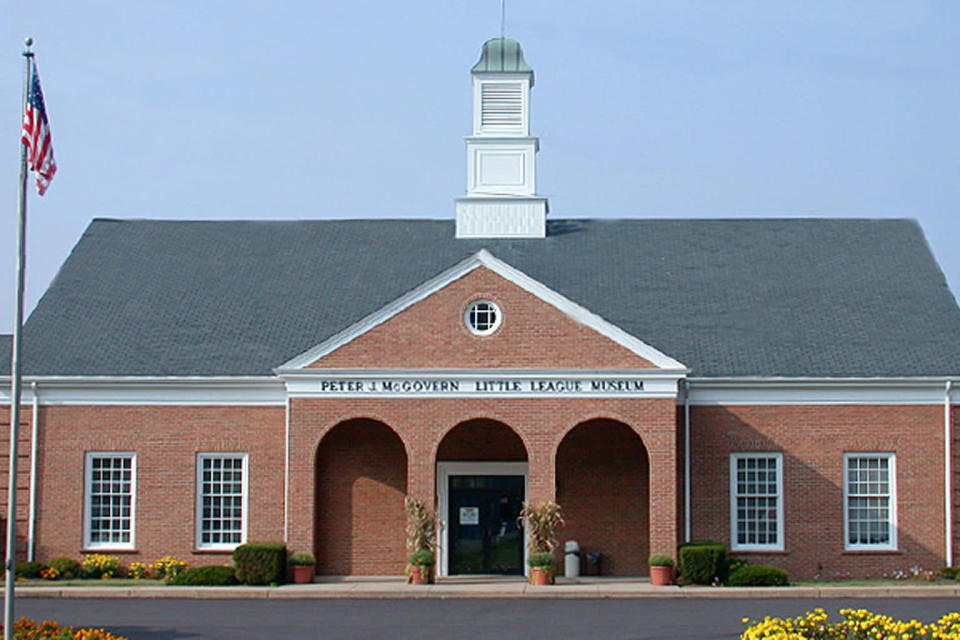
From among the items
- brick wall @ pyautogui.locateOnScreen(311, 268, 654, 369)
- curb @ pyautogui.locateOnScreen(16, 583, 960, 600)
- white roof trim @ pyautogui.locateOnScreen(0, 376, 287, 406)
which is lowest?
curb @ pyautogui.locateOnScreen(16, 583, 960, 600)

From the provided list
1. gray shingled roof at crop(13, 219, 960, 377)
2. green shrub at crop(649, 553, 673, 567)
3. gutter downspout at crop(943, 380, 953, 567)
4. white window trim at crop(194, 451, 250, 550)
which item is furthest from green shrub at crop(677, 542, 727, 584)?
white window trim at crop(194, 451, 250, 550)

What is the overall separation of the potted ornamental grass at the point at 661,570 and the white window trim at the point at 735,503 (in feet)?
10.4

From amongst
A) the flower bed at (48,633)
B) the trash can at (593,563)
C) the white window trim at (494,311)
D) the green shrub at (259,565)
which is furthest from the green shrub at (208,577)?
the flower bed at (48,633)

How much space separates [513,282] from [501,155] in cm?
917

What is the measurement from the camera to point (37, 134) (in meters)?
20.0

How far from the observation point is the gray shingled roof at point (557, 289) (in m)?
33.7

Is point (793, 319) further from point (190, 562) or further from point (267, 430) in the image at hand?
point (190, 562)

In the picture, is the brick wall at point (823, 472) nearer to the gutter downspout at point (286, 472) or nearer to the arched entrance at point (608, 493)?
the arched entrance at point (608, 493)

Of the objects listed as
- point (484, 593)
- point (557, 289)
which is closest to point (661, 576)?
point (484, 593)

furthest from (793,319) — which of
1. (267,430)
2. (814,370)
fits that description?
(267,430)

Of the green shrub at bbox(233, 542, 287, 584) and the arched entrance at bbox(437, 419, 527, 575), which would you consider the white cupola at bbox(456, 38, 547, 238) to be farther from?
the green shrub at bbox(233, 542, 287, 584)

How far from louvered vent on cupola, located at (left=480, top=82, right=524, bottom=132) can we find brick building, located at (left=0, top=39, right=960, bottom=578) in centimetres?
444

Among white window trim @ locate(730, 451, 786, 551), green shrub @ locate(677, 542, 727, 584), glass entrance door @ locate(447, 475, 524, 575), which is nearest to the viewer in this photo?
green shrub @ locate(677, 542, 727, 584)

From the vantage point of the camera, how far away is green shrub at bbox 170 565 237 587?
97.7 ft
